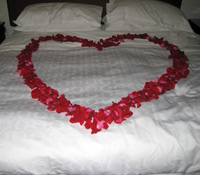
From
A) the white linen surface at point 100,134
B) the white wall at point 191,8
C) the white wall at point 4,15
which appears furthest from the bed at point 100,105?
the white wall at point 191,8

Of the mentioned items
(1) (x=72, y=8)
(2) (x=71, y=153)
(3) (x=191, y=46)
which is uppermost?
(1) (x=72, y=8)

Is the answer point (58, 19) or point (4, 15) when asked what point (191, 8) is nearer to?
point (58, 19)

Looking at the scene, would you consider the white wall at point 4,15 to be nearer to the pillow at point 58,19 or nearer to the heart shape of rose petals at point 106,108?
the pillow at point 58,19

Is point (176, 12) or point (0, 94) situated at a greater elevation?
point (176, 12)

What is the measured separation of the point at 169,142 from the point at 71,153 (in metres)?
0.43

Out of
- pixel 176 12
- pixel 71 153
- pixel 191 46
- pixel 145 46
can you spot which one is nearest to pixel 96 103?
pixel 71 153

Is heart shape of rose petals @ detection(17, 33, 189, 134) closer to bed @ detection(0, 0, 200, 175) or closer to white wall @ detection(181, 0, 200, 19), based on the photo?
bed @ detection(0, 0, 200, 175)

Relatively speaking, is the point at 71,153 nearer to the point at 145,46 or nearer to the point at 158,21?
the point at 145,46

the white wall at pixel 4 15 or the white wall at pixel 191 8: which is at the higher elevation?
the white wall at pixel 191 8

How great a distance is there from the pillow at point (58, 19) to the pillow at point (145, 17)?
0.23 metres

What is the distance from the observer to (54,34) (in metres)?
1.92

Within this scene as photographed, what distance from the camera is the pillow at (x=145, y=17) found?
6.73 ft

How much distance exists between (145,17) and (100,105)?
1435 millimetres

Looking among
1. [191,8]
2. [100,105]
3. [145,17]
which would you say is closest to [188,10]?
[191,8]
